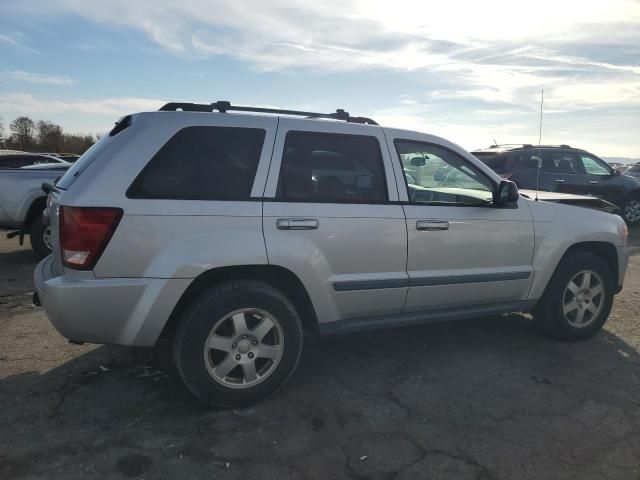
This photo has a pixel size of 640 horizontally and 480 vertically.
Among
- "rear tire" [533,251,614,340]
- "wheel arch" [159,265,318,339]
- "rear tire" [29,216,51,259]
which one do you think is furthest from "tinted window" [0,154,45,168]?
"rear tire" [533,251,614,340]

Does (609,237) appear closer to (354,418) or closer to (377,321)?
(377,321)

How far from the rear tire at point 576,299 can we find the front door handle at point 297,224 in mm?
2350

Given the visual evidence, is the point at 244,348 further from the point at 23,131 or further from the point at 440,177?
the point at 23,131

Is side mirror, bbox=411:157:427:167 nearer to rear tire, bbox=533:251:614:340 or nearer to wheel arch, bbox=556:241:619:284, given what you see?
rear tire, bbox=533:251:614:340

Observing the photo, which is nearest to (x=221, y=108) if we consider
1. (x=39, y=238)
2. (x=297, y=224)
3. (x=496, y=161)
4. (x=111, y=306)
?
Answer: (x=297, y=224)

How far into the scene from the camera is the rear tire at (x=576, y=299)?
4227 millimetres

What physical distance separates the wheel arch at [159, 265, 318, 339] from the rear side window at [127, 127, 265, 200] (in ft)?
1.54

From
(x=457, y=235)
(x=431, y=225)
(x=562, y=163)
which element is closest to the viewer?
(x=431, y=225)

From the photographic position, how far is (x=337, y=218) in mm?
3240

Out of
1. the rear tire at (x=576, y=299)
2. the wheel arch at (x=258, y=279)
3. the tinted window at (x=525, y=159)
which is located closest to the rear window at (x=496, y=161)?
the tinted window at (x=525, y=159)

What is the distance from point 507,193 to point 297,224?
172 cm

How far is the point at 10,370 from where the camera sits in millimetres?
3621

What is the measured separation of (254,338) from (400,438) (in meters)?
1.06

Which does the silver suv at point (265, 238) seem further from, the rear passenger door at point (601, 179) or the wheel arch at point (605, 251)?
the rear passenger door at point (601, 179)
